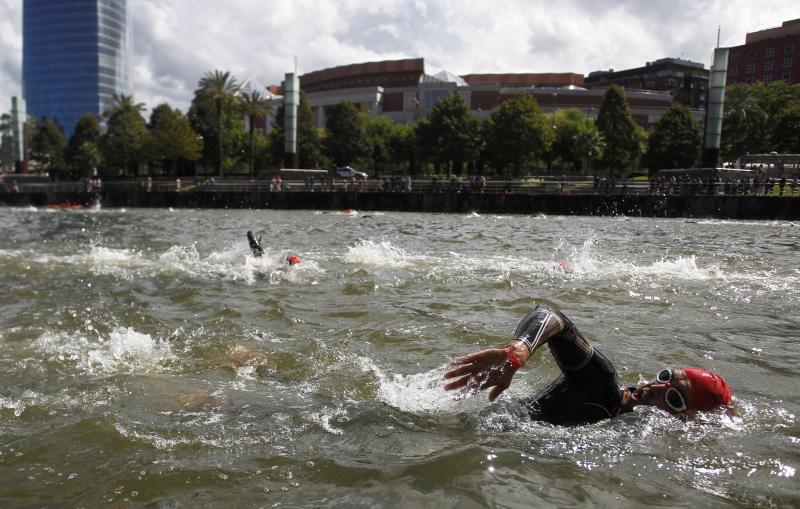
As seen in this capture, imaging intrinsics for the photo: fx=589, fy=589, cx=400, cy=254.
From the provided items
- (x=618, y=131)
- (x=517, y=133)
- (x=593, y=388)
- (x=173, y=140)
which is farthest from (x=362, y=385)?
(x=618, y=131)

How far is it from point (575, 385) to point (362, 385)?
7.20 feet

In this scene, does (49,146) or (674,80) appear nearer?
(49,146)

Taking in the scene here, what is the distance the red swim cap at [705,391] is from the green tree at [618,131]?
68.4 m

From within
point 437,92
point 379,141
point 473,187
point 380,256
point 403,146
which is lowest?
point 380,256

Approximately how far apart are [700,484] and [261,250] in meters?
10.6

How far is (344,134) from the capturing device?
238 feet

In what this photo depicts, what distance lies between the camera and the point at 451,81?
340 ft

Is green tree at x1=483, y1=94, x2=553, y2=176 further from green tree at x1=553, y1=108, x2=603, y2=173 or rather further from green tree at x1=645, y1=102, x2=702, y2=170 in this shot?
green tree at x1=645, y1=102, x2=702, y2=170

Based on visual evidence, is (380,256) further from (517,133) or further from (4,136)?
(4,136)

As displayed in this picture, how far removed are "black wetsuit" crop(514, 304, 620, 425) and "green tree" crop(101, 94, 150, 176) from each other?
72083 millimetres

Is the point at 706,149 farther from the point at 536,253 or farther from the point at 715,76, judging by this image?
the point at 536,253

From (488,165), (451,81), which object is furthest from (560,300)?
Answer: (451,81)

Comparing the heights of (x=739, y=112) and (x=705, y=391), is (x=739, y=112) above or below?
above

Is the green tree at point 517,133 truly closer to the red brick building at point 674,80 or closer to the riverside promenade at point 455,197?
the riverside promenade at point 455,197
